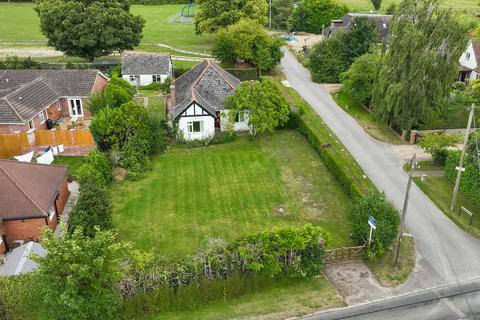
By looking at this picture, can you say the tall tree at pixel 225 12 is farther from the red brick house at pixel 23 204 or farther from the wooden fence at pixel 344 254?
the wooden fence at pixel 344 254

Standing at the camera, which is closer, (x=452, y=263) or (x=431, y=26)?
(x=452, y=263)

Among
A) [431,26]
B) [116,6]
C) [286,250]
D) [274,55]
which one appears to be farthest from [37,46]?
[286,250]

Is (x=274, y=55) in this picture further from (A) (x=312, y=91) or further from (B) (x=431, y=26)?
(B) (x=431, y=26)

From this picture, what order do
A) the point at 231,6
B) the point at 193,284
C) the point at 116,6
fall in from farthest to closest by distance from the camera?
1. the point at 231,6
2. the point at 116,6
3. the point at 193,284

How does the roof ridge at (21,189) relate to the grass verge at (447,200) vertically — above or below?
above

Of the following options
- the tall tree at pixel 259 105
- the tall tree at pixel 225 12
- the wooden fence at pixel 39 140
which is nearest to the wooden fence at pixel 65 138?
the wooden fence at pixel 39 140

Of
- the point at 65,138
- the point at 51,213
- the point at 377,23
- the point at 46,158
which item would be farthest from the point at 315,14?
the point at 51,213

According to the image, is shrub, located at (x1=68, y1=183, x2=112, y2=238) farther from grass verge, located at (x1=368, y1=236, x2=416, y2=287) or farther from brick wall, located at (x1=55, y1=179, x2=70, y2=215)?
grass verge, located at (x1=368, y1=236, x2=416, y2=287)

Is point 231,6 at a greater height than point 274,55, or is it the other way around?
point 231,6
